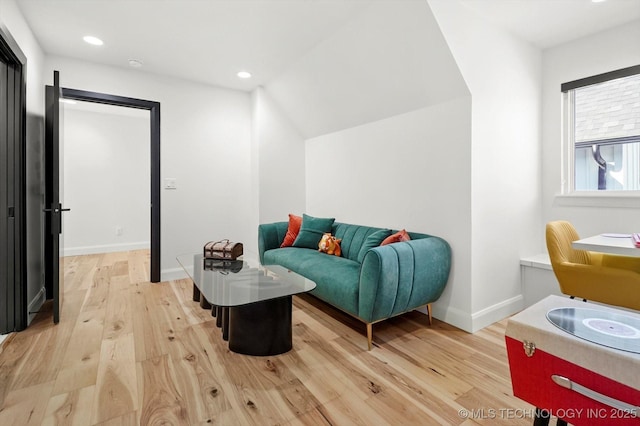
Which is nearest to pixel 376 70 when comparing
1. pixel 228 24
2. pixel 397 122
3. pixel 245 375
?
pixel 397 122

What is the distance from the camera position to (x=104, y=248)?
5.66m

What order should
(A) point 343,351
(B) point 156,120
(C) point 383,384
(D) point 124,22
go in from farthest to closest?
(B) point 156,120 < (D) point 124,22 < (A) point 343,351 < (C) point 383,384

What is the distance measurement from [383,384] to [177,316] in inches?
74.7

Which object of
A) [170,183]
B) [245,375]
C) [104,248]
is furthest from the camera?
[104,248]

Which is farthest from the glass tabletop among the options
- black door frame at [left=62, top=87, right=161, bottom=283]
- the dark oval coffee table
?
black door frame at [left=62, top=87, right=161, bottom=283]

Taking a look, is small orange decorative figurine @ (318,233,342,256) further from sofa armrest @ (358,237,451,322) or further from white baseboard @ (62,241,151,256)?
white baseboard @ (62,241,151,256)

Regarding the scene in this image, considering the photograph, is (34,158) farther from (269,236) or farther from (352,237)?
(352,237)

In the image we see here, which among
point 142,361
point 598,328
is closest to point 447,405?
point 598,328

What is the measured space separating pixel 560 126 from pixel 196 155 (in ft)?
13.3

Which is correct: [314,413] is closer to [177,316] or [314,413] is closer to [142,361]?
[142,361]

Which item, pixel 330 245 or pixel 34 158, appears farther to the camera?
pixel 330 245

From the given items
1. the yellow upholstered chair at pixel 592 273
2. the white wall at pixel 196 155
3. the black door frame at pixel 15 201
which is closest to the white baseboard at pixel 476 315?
the yellow upholstered chair at pixel 592 273

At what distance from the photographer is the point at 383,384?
5.85 ft

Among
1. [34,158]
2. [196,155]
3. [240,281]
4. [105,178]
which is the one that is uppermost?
[196,155]
